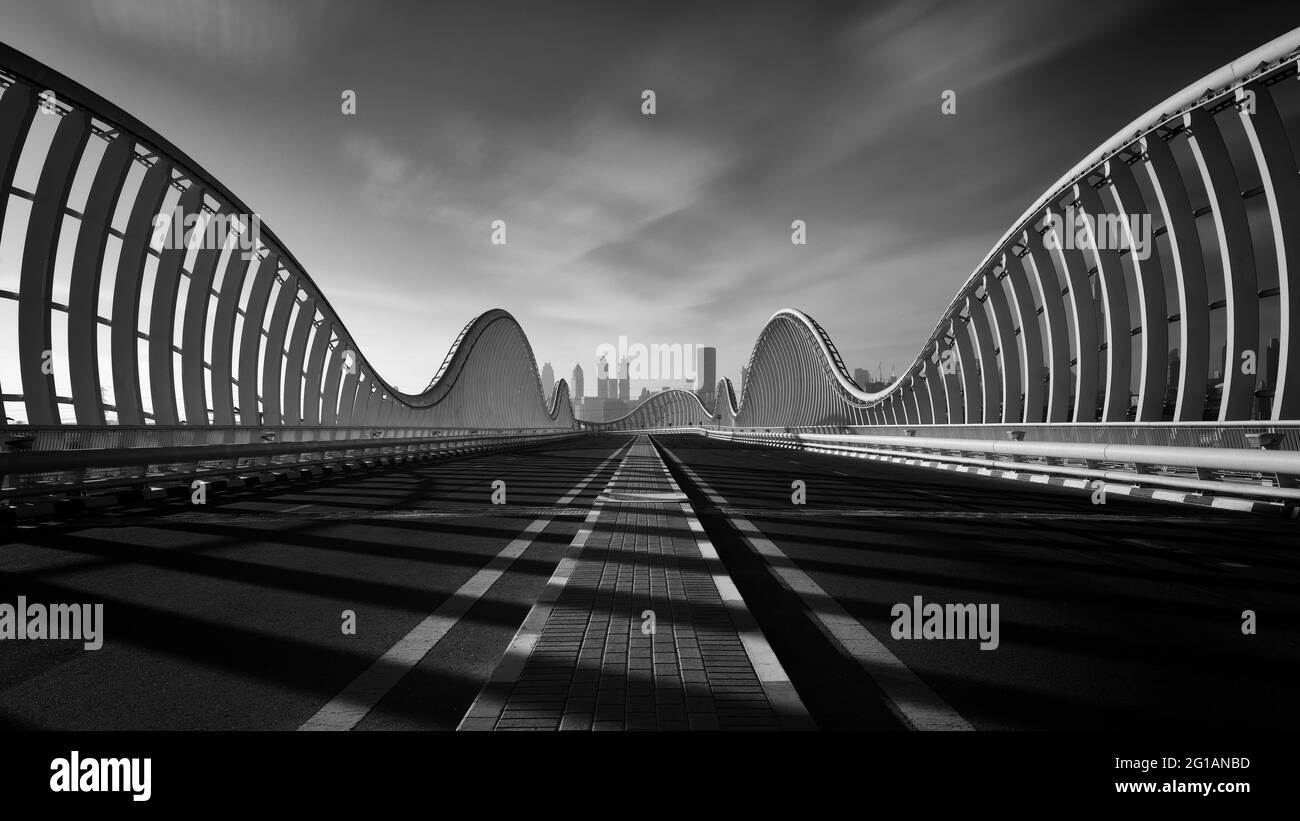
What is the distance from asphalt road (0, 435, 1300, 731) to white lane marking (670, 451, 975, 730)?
5 centimetres

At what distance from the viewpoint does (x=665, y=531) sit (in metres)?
8.47

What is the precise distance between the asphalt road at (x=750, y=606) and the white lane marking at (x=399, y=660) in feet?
0.15

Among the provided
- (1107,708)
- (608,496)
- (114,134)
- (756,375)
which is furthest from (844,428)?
(756,375)

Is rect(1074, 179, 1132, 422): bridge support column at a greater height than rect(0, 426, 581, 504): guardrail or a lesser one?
greater

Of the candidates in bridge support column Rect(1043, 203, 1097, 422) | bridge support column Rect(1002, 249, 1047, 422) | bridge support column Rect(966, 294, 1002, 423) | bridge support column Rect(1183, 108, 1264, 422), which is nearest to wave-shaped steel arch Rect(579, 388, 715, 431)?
bridge support column Rect(966, 294, 1002, 423)

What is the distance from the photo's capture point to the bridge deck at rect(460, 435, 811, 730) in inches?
118

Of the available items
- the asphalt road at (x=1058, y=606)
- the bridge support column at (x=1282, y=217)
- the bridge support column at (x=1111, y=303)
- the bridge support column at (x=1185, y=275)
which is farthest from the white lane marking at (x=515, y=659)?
the bridge support column at (x=1111, y=303)

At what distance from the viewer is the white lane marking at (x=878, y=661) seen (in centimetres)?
311

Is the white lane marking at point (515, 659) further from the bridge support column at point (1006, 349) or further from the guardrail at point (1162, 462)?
the bridge support column at point (1006, 349)

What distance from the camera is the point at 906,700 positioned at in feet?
10.9

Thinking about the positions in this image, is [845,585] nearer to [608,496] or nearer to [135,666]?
[135,666]

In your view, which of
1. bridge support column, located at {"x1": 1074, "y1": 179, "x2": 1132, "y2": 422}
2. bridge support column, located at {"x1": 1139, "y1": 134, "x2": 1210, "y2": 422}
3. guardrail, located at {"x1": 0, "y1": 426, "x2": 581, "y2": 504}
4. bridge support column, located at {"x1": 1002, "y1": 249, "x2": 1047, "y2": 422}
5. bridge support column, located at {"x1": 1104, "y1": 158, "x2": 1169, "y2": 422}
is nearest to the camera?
guardrail, located at {"x1": 0, "y1": 426, "x2": 581, "y2": 504}

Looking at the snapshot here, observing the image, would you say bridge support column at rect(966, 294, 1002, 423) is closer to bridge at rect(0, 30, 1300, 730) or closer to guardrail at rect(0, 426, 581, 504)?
bridge at rect(0, 30, 1300, 730)
